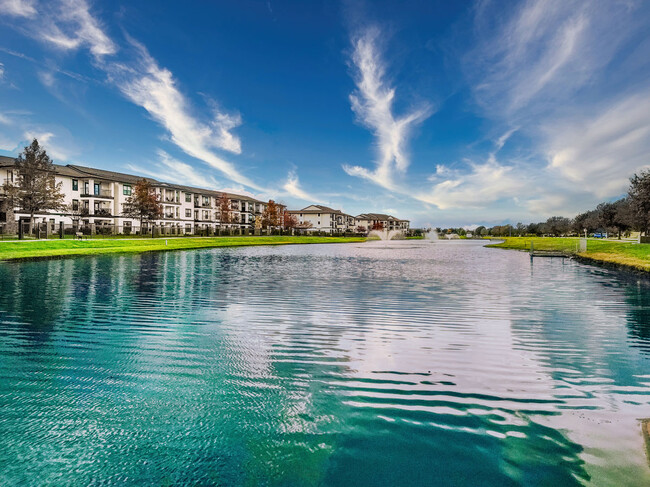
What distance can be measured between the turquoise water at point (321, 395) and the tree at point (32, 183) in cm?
5062

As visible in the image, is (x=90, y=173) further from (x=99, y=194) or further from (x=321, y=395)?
(x=321, y=395)

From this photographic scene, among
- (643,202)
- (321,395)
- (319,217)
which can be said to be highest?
(319,217)

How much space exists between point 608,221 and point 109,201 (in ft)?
380

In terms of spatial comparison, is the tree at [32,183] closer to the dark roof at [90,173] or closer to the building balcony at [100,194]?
the dark roof at [90,173]

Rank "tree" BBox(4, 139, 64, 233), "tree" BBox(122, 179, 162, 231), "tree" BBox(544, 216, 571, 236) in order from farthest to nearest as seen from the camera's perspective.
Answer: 1. "tree" BBox(544, 216, 571, 236)
2. "tree" BBox(122, 179, 162, 231)
3. "tree" BBox(4, 139, 64, 233)

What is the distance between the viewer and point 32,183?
5291 cm

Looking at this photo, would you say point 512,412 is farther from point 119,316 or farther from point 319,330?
point 119,316

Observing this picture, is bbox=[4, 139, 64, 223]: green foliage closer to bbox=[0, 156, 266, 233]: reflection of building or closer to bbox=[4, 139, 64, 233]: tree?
bbox=[4, 139, 64, 233]: tree

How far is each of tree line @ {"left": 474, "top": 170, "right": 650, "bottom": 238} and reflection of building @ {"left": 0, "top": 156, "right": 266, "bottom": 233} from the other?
74.8 m

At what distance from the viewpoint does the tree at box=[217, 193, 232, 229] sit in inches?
4021

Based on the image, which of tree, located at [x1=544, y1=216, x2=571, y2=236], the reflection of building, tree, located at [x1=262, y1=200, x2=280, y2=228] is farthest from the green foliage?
tree, located at [x1=544, y1=216, x2=571, y2=236]

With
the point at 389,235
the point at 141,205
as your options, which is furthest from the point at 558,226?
the point at 141,205

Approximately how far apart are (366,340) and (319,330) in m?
1.41

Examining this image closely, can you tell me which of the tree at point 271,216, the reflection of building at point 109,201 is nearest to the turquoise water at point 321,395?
the reflection of building at point 109,201
